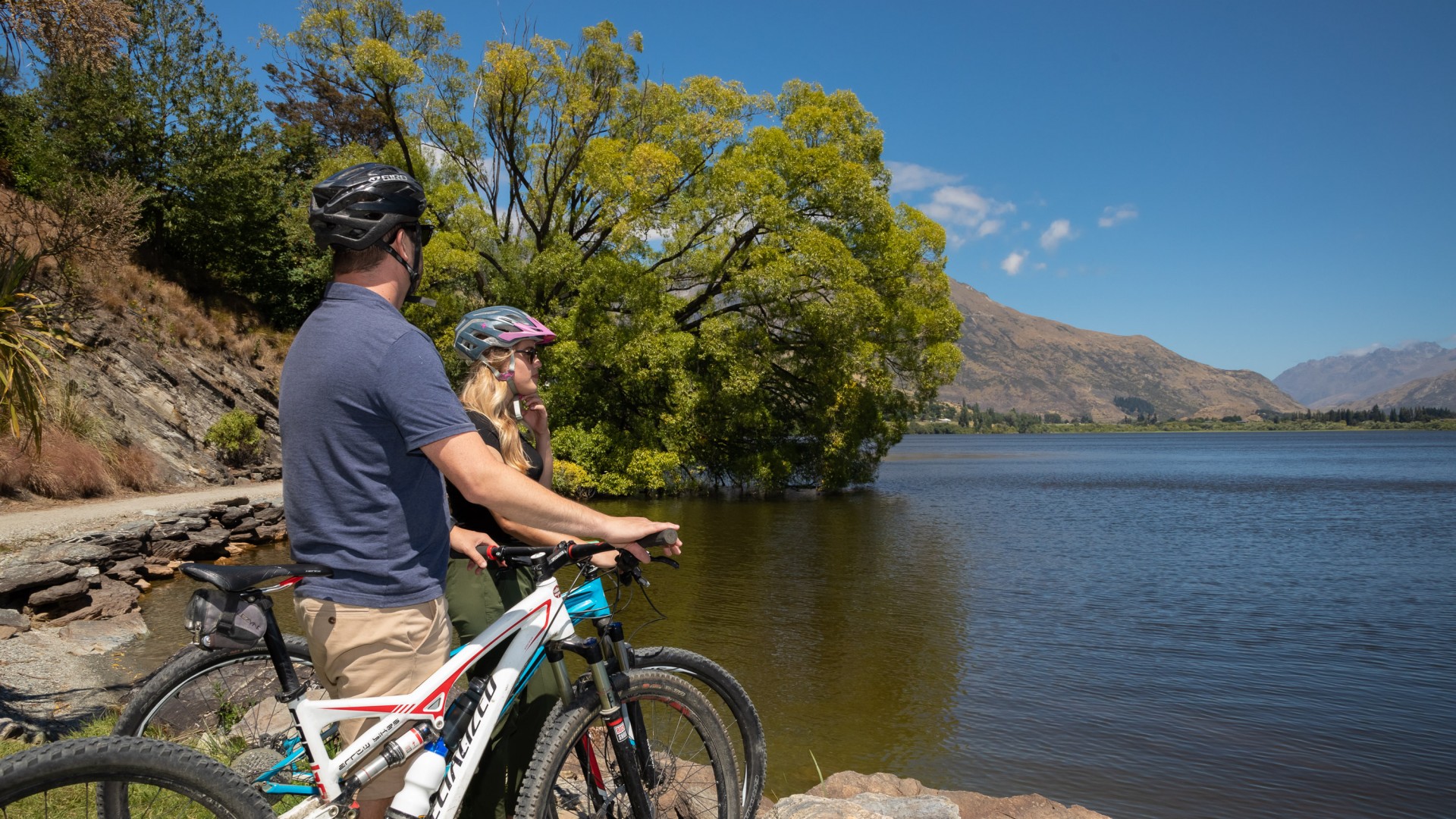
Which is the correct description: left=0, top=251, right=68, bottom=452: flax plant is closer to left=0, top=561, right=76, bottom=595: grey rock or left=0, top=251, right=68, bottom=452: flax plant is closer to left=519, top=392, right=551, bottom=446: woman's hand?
left=519, top=392, right=551, bottom=446: woman's hand

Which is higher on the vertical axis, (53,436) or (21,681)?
(53,436)

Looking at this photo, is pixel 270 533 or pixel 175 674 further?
pixel 270 533

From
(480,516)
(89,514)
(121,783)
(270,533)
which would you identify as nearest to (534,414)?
(480,516)

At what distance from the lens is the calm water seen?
625 centimetres

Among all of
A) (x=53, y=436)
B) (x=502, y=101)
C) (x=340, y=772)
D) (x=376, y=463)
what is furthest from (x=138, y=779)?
(x=502, y=101)

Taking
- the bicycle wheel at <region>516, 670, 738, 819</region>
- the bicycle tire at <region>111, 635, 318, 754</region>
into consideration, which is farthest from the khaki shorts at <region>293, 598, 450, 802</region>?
the bicycle tire at <region>111, 635, 318, 754</region>

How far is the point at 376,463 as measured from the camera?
2229 mm

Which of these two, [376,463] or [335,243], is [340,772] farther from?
[335,243]

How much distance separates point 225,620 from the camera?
2.28m

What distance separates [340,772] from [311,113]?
3981 centimetres

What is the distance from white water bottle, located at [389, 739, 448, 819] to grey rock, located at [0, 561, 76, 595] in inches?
353

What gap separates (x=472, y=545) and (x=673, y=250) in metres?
22.3

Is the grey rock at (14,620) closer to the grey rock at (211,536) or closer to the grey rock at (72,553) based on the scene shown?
the grey rock at (72,553)

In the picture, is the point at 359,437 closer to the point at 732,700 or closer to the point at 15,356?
the point at 732,700
